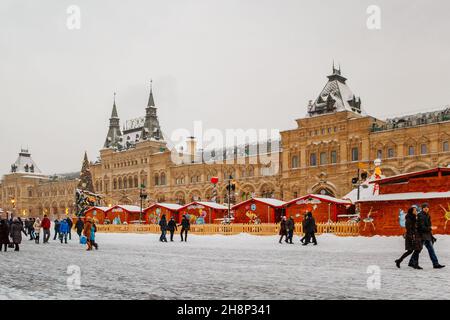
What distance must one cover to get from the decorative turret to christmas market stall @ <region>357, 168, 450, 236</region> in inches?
976

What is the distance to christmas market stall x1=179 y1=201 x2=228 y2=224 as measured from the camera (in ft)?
119

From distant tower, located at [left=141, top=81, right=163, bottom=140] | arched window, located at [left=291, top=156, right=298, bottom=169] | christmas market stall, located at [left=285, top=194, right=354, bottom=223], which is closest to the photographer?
christmas market stall, located at [left=285, top=194, right=354, bottom=223]

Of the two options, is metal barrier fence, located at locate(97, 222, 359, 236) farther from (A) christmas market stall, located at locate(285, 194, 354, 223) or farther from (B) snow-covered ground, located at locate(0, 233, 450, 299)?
(B) snow-covered ground, located at locate(0, 233, 450, 299)

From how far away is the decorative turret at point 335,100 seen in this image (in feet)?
158

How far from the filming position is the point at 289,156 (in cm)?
5025

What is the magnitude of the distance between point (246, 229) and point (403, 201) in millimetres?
9081

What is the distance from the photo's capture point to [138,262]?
12.6 m

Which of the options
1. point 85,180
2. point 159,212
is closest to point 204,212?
point 159,212

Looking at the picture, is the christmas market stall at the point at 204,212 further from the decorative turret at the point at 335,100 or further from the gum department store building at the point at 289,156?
the decorative turret at the point at 335,100

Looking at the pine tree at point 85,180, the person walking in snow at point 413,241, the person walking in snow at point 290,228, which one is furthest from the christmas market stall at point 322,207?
the pine tree at point 85,180

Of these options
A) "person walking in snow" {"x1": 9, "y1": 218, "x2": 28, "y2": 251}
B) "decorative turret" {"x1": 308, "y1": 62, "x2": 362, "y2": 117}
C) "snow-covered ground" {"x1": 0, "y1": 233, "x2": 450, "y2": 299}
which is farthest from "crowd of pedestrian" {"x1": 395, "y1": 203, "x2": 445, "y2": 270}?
"decorative turret" {"x1": 308, "y1": 62, "x2": 362, "y2": 117}

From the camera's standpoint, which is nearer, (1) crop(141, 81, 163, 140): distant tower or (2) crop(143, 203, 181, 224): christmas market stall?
(2) crop(143, 203, 181, 224): christmas market stall
